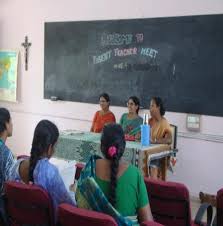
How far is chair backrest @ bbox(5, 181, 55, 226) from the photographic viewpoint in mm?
2086

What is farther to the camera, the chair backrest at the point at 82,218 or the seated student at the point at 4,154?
the seated student at the point at 4,154

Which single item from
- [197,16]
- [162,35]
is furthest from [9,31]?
[197,16]

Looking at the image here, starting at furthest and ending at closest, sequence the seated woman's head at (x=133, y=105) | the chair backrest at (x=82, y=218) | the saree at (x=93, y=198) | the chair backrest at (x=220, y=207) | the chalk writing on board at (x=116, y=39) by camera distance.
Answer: the chalk writing on board at (x=116, y=39) → the seated woman's head at (x=133, y=105) → the chair backrest at (x=220, y=207) → the saree at (x=93, y=198) → the chair backrest at (x=82, y=218)

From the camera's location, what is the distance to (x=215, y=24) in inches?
176

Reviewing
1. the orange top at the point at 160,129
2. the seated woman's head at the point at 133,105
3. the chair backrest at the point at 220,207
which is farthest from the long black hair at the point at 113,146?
the seated woman's head at the point at 133,105

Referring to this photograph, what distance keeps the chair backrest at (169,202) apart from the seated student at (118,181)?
10.3 inches

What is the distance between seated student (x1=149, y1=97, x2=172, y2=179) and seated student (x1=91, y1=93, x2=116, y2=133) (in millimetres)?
738

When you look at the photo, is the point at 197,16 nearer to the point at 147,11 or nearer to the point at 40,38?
the point at 147,11

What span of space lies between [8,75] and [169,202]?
4.87 m

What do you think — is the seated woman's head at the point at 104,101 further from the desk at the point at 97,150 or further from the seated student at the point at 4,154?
the seated student at the point at 4,154

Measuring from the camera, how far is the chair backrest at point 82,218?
1.70 metres

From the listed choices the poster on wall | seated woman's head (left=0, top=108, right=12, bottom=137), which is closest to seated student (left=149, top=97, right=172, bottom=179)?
seated woman's head (left=0, top=108, right=12, bottom=137)

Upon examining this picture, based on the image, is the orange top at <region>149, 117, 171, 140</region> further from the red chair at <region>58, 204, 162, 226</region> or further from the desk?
the red chair at <region>58, 204, 162, 226</region>

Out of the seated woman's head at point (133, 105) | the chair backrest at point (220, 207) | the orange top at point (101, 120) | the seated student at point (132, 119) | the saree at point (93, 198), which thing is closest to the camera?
the saree at point (93, 198)
